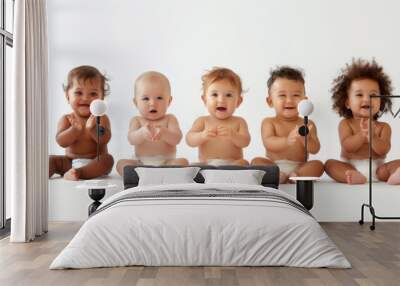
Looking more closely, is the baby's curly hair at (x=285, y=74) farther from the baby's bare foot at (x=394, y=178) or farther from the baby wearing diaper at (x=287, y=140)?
the baby's bare foot at (x=394, y=178)

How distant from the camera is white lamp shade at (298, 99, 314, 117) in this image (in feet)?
24.1

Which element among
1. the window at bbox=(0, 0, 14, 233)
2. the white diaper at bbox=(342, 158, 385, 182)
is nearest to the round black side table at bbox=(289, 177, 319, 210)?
the white diaper at bbox=(342, 158, 385, 182)

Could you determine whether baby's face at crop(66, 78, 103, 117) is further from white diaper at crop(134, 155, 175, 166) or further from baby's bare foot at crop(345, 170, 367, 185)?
baby's bare foot at crop(345, 170, 367, 185)

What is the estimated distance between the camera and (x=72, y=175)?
7547 mm

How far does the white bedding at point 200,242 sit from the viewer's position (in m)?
4.60

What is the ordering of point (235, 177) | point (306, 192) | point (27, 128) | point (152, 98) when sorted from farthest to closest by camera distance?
point (152, 98), point (306, 192), point (235, 177), point (27, 128)

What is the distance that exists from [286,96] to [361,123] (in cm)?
107

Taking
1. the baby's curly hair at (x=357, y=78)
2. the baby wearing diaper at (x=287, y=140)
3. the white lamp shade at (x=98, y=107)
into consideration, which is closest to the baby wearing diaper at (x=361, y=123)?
the baby's curly hair at (x=357, y=78)

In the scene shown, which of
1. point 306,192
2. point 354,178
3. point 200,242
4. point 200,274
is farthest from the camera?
point 354,178

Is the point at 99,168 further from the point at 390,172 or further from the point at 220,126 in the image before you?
the point at 390,172

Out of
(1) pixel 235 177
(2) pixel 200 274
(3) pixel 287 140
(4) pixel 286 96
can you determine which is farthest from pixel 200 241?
(4) pixel 286 96

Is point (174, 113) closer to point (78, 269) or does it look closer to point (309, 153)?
point (309, 153)

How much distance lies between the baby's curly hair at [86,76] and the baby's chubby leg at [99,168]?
880 mm

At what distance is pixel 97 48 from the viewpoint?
25.1 feet
